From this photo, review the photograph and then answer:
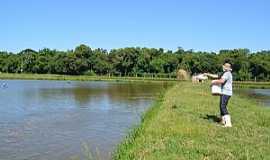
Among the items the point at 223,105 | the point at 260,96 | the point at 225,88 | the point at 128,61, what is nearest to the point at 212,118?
the point at 223,105

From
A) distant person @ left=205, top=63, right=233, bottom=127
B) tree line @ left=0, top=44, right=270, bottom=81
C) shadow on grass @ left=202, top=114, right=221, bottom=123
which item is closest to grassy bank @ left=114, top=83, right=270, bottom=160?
shadow on grass @ left=202, top=114, right=221, bottom=123

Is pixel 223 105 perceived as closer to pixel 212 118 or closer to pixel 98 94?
pixel 212 118

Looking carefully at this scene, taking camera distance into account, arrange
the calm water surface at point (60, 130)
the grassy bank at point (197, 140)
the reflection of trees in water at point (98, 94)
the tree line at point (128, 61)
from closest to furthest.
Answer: the grassy bank at point (197, 140) → the calm water surface at point (60, 130) → the reflection of trees in water at point (98, 94) → the tree line at point (128, 61)

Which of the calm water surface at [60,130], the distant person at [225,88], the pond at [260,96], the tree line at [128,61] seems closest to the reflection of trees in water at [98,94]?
the calm water surface at [60,130]

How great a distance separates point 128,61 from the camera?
125m

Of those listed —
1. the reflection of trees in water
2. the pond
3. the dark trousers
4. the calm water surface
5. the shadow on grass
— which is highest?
the dark trousers

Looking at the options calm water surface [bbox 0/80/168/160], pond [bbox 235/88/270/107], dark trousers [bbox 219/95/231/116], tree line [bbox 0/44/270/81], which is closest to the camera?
calm water surface [bbox 0/80/168/160]

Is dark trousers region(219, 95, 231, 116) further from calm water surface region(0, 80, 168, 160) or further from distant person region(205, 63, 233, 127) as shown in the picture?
calm water surface region(0, 80, 168, 160)

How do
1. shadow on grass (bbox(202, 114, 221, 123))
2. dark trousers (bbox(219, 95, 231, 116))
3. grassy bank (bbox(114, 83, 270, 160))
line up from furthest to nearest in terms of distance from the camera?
shadow on grass (bbox(202, 114, 221, 123)), dark trousers (bbox(219, 95, 231, 116)), grassy bank (bbox(114, 83, 270, 160))

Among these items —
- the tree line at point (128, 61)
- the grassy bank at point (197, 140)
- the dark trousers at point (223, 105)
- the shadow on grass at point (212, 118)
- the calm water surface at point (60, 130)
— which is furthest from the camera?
the tree line at point (128, 61)

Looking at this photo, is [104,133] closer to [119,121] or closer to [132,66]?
[119,121]

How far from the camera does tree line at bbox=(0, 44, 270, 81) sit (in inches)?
4577

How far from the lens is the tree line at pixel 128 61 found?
381 feet

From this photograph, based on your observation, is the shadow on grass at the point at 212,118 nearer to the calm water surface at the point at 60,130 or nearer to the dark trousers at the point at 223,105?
the dark trousers at the point at 223,105
